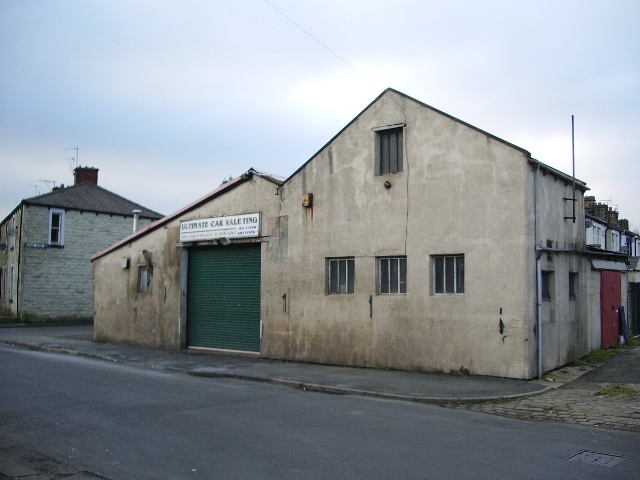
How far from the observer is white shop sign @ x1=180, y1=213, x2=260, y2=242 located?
1806 cm

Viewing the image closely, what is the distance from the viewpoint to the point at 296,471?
6426mm

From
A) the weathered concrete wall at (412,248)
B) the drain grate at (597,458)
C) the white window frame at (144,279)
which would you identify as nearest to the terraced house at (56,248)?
the white window frame at (144,279)

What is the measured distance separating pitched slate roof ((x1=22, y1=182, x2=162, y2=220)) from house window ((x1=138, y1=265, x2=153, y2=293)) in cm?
1547

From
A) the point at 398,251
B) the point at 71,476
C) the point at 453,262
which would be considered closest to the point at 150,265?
the point at 398,251

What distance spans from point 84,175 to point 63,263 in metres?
8.10

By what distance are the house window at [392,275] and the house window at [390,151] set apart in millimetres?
2291

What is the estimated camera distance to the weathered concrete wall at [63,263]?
110 ft

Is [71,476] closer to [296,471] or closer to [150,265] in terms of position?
[296,471]

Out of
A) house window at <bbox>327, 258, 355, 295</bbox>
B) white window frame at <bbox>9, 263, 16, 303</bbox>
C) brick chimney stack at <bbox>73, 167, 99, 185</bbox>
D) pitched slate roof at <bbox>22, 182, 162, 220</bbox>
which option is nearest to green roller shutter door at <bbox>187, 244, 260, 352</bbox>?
house window at <bbox>327, 258, 355, 295</bbox>

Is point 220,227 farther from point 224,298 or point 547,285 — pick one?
point 547,285

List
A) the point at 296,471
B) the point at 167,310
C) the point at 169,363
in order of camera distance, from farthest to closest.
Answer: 1. the point at 167,310
2. the point at 169,363
3. the point at 296,471

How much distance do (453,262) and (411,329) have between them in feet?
6.29

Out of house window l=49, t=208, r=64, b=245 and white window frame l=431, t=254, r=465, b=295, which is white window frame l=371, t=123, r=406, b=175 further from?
house window l=49, t=208, r=64, b=245

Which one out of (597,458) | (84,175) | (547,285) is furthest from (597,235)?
(84,175)
